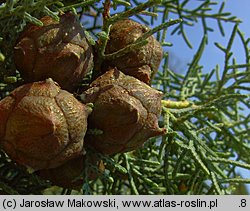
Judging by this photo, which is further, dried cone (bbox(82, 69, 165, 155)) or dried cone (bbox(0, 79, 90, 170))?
dried cone (bbox(82, 69, 165, 155))

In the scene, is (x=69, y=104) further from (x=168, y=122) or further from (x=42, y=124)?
(x=168, y=122)

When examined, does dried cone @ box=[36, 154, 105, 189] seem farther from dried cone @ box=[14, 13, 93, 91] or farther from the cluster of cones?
dried cone @ box=[14, 13, 93, 91]

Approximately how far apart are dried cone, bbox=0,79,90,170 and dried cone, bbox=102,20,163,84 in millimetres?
299

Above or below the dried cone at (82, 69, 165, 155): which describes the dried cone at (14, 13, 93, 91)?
above

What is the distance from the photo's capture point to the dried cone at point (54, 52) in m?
1.69

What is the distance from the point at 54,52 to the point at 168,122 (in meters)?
0.83

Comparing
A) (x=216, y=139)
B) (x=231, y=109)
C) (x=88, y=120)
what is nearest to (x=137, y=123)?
(x=88, y=120)

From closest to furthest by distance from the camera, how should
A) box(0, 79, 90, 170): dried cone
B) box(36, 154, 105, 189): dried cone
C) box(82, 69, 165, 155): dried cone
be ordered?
box(0, 79, 90, 170): dried cone, box(82, 69, 165, 155): dried cone, box(36, 154, 105, 189): dried cone

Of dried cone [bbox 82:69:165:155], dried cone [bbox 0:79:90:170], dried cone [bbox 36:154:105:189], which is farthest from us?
dried cone [bbox 36:154:105:189]

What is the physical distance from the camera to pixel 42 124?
5.08ft

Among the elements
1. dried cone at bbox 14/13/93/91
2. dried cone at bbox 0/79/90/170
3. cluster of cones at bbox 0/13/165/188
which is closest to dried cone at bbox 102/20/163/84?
cluster of cones at bbox 0/13/165/188

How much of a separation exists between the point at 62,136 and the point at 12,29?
0.51 m

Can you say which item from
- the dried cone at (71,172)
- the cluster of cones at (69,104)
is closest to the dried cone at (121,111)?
the cluster of cones at (69,104)

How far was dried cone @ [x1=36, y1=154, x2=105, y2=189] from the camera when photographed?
1.82 m
